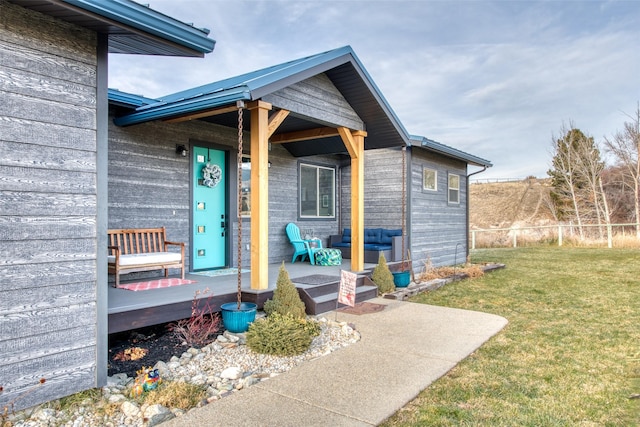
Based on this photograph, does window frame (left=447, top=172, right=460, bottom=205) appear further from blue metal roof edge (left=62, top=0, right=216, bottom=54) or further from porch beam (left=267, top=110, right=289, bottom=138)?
blue metal roof edge (left=62, top=0, right=216, bottom=54)

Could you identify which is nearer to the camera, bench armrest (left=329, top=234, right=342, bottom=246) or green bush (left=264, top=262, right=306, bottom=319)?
green bush (left=264, top=262, right=306, bottom=319)

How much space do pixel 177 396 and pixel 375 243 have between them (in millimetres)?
6722

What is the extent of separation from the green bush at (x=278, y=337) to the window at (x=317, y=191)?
4914 millimetres

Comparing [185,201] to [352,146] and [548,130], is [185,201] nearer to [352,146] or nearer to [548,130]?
[352,146]

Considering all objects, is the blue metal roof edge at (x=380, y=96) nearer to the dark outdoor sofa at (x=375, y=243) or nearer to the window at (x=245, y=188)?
the dark outdoor sofa at (x=375, y=243)

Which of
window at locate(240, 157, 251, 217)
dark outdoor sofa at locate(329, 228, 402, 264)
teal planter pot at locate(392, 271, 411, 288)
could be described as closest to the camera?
teal planter pot at locate(392, 271, 411, 288)

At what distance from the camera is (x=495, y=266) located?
10.7 meters

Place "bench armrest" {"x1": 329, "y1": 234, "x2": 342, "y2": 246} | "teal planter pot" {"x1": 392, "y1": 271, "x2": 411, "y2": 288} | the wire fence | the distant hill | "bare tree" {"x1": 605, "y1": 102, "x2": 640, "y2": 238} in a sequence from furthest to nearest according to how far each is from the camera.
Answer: the distant hill
"bare tree" {"x1": 605, "y1": 102, "x2": 640, "y2": 238}
the wire fence
"bench armrest" {"x1": 329, "y1": 234, "x2": 342, "y2": 246}
"teal planter pot" {"x1": 392, "y1": 271, "x2": 411, "y2": 288}

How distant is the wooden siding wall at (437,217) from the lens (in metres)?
9.65

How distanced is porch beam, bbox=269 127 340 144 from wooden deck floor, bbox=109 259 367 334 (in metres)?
2.58

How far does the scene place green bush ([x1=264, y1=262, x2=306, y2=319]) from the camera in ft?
15.7

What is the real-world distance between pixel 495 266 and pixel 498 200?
25.2 metres

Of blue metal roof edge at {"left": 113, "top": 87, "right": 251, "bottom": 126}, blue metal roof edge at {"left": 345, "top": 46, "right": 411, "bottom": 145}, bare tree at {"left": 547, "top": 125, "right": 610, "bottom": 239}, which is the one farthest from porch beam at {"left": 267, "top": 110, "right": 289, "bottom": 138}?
bare tree at {"left": 547, "top": 125, "right": 610, "bottom": 239}

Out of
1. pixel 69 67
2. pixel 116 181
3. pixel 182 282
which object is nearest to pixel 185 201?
pixel 116 181
